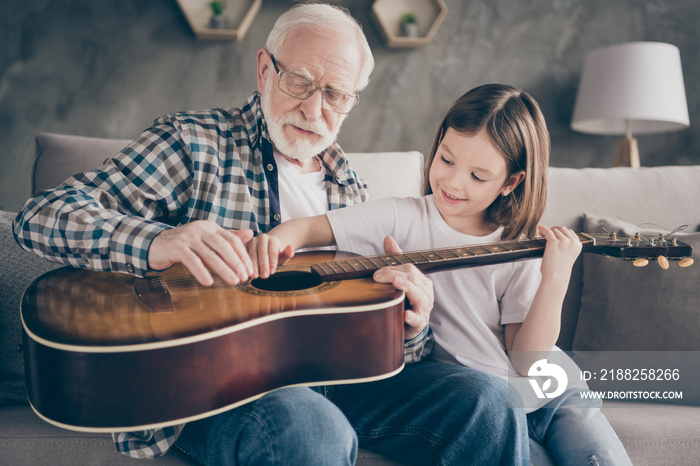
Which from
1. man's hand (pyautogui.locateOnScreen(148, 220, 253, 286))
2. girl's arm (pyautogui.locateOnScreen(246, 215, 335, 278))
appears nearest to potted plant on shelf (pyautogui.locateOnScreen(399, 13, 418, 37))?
girl's arm (pyautogui.locateOnScreen(246, 215, 335, 278))

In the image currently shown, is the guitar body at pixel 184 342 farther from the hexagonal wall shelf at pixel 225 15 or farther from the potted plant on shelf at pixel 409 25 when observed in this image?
the potted plant on shelf at pixel 409 25

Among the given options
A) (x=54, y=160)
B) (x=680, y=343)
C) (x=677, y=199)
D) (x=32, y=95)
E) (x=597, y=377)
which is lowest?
(x=597, y=377)

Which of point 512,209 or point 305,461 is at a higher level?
point 512,209

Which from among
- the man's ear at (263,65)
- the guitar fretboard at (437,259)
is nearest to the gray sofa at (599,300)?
the guitar fretboard at (437,259)

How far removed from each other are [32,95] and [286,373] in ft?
7.60

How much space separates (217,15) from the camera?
2490 mm

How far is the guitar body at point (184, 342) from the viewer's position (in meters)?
0.78

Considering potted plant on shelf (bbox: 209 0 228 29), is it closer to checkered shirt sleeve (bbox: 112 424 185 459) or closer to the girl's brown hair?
the girl's brown hair

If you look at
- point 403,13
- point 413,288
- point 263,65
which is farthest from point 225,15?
point 413,288

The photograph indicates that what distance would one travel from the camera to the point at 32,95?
2512 millimetres

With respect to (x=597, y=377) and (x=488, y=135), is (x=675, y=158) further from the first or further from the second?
(x=488, y=135)

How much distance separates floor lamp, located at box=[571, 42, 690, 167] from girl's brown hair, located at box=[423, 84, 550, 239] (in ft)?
4.62

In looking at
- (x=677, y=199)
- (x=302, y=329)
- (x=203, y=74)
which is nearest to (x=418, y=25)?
(x=203, y=74)

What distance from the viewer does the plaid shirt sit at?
1.03 meters
